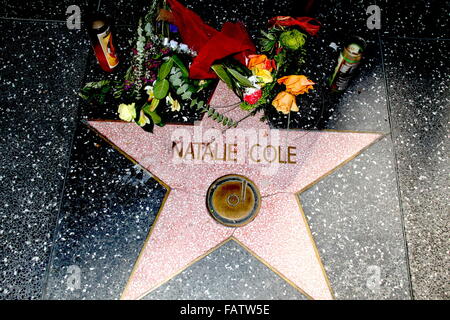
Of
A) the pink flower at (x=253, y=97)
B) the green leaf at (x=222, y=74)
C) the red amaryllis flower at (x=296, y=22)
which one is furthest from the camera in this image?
the red amaryllis flower at (x=296, y=22)

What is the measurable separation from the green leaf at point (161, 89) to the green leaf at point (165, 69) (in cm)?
2

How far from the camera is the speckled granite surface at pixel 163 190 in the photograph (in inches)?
55.5

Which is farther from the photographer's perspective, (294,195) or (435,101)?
(435,101)

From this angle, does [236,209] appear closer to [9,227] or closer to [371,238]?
[371,238]

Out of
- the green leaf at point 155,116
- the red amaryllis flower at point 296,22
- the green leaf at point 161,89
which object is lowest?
the green leaf at point 155,116

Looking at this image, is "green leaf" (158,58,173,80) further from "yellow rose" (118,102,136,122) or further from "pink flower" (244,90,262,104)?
"pink flower" (244,90,262,104)

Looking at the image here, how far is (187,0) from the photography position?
175 cm

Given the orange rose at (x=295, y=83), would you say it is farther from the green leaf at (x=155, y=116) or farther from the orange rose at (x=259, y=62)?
the green leaf at (x=155, y=116)

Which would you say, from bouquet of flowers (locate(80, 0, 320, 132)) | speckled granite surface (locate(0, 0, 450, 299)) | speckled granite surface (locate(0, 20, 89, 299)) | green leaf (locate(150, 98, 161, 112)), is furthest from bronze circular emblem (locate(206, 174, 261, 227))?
speckled granite surface (locate(0, 20, 89, 299))

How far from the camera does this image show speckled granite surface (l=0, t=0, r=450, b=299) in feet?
4.63

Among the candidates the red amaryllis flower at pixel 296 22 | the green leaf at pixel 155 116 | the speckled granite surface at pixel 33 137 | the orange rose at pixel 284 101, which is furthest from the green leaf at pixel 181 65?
the speckled granite surface at pixel 33 137

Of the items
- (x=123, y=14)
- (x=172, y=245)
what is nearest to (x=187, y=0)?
(x=123, y=14)

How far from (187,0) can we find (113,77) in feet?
2.04

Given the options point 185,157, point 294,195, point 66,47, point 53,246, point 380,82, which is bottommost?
point 53,246
